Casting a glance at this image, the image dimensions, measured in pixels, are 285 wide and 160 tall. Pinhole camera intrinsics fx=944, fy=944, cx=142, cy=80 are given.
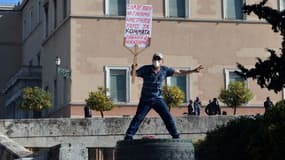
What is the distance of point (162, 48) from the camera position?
49.7m

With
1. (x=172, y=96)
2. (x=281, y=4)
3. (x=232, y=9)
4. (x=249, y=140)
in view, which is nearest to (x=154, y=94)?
(x=249, y=140)

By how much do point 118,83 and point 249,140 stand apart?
26.5 meters

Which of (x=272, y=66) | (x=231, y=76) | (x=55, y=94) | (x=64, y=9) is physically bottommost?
(x=272, y=66)

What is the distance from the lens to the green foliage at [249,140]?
21.3 meters

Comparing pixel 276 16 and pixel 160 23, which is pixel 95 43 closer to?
pixel 160 23

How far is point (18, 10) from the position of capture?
237 ft

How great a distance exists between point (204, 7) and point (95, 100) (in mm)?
10566

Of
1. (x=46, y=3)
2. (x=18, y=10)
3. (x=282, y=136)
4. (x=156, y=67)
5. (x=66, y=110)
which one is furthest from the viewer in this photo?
(x=18, y=10)

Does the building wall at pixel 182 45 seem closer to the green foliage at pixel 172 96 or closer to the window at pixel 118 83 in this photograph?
the window at pixel 118 83

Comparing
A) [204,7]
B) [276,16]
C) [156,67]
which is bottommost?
[156,67]

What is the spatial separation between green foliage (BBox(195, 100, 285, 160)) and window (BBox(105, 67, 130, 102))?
24.1 metres

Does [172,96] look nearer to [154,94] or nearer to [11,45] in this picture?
[154,94]

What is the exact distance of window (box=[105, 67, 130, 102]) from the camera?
1896 inches

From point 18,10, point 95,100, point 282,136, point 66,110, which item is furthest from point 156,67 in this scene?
point 18,10
